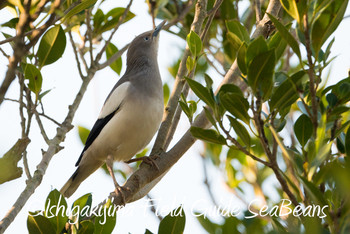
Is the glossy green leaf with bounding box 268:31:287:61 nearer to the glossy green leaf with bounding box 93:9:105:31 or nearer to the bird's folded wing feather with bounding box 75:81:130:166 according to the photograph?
the bird's folded wing feather with bounding box 75:81:130:166

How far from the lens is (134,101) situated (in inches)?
212

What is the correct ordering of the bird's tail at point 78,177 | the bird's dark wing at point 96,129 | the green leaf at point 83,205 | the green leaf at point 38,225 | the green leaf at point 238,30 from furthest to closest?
1. the bird's tail at point 78,177
2. the bird's dark wing at point 96,129
3. the green leaf at point 83,205
4. the green leaf at point 238,30
5. the green leaf at point 38,225


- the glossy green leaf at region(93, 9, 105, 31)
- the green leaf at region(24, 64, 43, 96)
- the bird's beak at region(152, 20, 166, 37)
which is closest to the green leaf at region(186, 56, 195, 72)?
the green leaf at region(24, 64, 43, 96)

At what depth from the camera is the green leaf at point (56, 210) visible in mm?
3281

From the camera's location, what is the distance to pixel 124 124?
536 centimetres

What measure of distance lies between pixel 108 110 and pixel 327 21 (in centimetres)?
358

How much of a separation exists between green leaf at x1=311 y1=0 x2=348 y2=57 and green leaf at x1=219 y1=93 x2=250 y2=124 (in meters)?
0.49

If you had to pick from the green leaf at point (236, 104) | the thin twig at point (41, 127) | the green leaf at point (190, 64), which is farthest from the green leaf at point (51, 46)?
the green leaf at point (236, 104)

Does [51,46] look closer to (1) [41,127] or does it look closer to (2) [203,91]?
(1) [41,127]

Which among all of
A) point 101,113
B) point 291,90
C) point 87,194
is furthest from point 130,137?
point 291,90

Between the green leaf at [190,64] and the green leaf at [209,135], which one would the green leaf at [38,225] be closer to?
the green leaf at [209,135]

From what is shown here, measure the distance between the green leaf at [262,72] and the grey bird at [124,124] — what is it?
2581mm

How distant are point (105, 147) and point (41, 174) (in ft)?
4.97

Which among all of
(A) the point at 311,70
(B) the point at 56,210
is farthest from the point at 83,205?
(A) the point at 311,70
